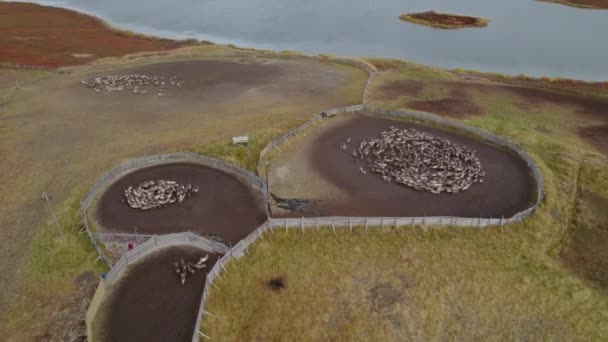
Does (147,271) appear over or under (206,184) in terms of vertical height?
under

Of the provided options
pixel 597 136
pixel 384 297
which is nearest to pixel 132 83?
pixel 384 297

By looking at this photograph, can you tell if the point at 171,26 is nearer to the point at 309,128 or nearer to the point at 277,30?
the point at 277,30

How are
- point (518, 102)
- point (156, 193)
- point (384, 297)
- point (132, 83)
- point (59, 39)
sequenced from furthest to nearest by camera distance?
point (59, 39) < point (132, 83) < point (518, 102) < point (156, 193) < point (384, 297)

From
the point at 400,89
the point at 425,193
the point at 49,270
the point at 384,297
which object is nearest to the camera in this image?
the point at 384,297

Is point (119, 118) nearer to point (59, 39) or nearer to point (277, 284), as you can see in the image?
point (277, 284)

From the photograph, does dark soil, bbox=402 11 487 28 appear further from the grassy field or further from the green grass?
the green grass

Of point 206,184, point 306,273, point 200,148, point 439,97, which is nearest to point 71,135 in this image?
point 200,148
